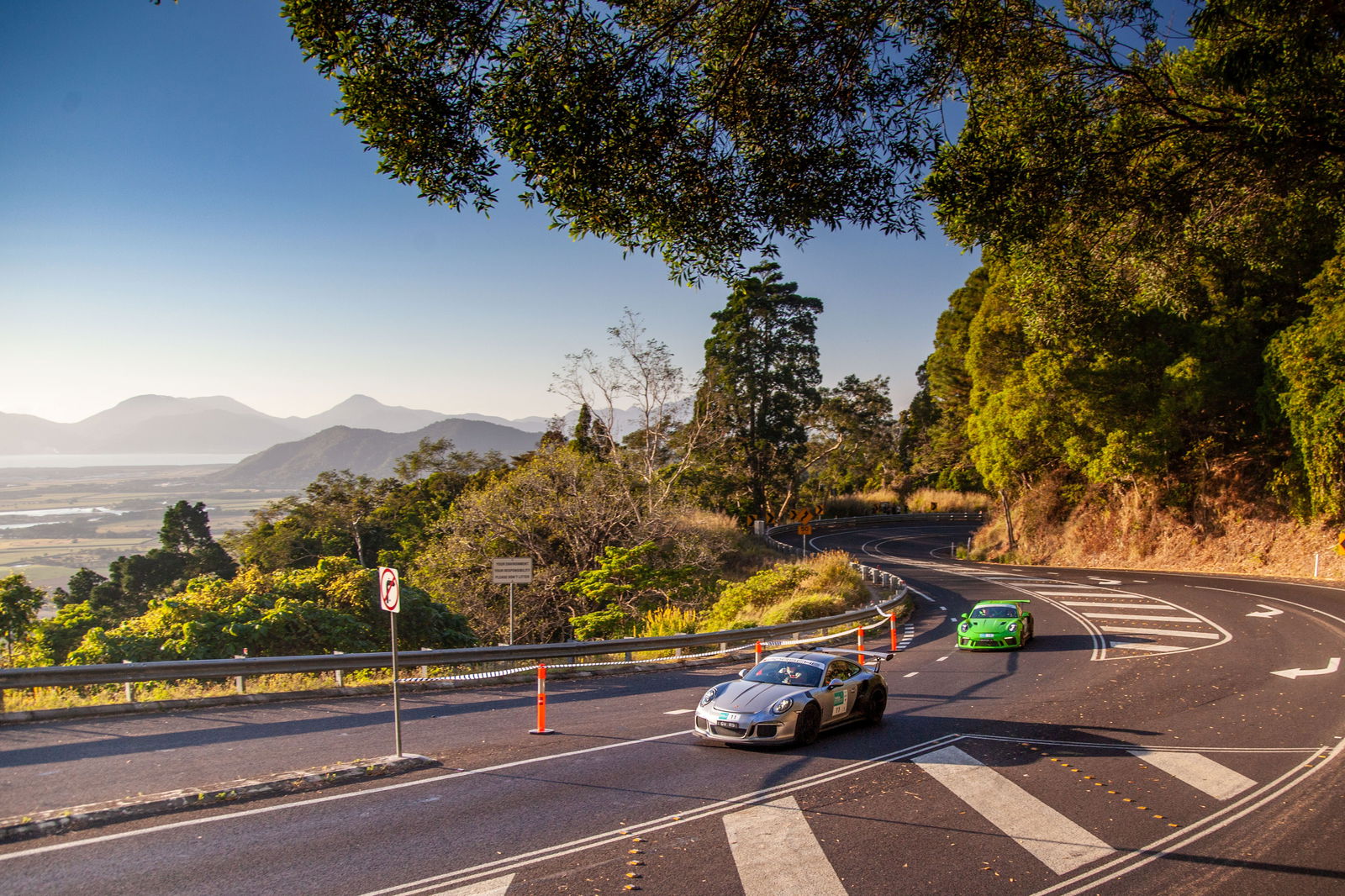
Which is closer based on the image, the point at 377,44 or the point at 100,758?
the point at 377,44

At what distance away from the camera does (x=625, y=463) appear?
111ft

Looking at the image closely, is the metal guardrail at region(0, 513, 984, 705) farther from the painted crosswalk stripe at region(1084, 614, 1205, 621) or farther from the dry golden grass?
the dry golden grass

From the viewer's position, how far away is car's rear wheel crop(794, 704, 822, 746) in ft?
35.8

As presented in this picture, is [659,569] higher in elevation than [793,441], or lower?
lower

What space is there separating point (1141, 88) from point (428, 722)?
12.6m

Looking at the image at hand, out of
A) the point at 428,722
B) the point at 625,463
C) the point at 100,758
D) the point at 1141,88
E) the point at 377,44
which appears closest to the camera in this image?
the point at 377,44

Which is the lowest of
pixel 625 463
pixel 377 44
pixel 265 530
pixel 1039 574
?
pixel 1039 574

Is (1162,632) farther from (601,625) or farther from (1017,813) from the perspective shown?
(1017,813)

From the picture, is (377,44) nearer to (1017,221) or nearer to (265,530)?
(1017,221)

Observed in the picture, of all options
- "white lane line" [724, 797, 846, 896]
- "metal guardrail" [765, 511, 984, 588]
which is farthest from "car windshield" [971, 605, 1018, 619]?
"metal guardrail" [765, 511, 984, 588]

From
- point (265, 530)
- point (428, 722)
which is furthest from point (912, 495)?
point (428, 722)

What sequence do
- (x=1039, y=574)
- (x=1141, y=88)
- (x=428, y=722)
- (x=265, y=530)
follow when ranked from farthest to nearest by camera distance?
1. (x=265, y=530)
2. (x=1039, y=574)
3. (x=428, y=722)
4. (x=1141, y=88)

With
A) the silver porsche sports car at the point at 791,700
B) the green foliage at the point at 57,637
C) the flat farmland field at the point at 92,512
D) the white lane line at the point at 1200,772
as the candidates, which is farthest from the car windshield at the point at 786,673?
the flat farmland field at the point at 92,512

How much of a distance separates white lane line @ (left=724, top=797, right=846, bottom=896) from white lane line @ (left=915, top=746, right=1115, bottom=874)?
1.95 meters
